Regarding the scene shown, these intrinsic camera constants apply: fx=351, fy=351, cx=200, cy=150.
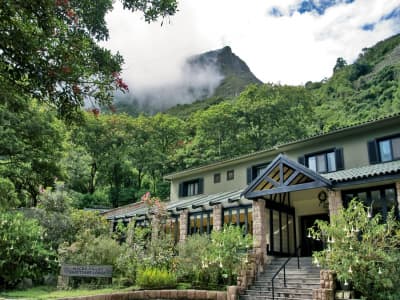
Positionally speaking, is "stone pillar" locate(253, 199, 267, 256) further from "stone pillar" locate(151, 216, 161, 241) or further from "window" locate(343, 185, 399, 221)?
"stone pillar" locate(151, 216, 161, 241)

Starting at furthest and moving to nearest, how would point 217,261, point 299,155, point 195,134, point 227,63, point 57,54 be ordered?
point 227,63 → point 195,134 → point 299,155 → point 217,261 → point 57,54

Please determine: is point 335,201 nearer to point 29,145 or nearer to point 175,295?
point 175,295

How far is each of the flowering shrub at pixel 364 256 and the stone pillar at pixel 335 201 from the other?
72.7 inches

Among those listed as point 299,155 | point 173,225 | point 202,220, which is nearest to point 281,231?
point 299,155

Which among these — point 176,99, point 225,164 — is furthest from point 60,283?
point 176,99

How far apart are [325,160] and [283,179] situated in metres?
4.41

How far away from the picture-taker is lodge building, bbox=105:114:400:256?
562 inches

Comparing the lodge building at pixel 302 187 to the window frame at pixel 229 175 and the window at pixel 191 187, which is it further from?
the window at pixel 191 187

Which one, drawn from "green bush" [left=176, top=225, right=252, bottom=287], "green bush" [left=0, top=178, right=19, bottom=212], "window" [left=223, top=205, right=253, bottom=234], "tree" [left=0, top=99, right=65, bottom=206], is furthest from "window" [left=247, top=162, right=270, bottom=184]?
"green bush" [left=0, top=178, right=19, bottom=212]

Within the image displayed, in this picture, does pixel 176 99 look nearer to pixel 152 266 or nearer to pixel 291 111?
pixel 291 111

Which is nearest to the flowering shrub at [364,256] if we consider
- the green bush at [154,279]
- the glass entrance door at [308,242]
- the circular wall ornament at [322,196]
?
the circular wall ornament at [322,196]

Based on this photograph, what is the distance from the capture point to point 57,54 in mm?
6438

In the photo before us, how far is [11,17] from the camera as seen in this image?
6.31 m

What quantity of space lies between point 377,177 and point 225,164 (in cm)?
1166
